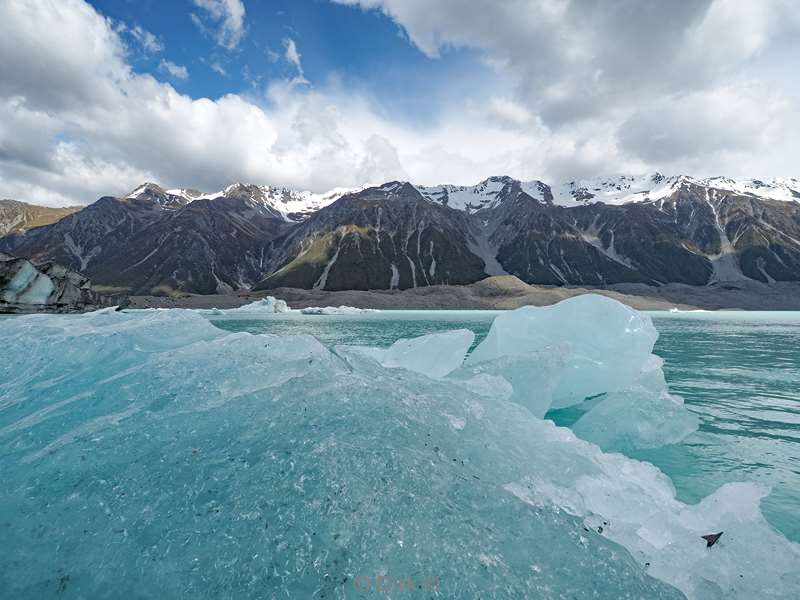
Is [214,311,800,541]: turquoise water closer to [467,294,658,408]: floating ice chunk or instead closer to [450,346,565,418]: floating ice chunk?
[467,294,658,408]: floating ice chunk

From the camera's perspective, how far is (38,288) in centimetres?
6222

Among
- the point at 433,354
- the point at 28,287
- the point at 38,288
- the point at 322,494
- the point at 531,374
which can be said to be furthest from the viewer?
the point at 38,288

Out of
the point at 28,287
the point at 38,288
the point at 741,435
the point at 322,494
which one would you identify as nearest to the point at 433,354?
the point at 741,435

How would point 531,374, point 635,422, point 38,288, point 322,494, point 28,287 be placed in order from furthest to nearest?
point 38,288
point 28,287
point 531,374
point 635,422
point 322,494

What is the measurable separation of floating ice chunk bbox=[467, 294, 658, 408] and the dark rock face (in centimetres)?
7157

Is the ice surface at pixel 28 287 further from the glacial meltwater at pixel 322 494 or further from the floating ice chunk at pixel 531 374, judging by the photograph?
the floating ice chunk at pixel 531 374

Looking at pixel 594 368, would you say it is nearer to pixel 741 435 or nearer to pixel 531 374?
pixel 741 435

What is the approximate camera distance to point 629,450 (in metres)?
10.3

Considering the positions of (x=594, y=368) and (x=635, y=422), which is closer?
(x=635, y=422)

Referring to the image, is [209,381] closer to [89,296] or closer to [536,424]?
[536,424]

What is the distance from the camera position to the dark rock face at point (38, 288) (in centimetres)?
5750

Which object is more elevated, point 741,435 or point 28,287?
point 28,287

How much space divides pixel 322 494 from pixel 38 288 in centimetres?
7995

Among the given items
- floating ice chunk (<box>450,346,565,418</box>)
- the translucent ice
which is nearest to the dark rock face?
the translucent ice
